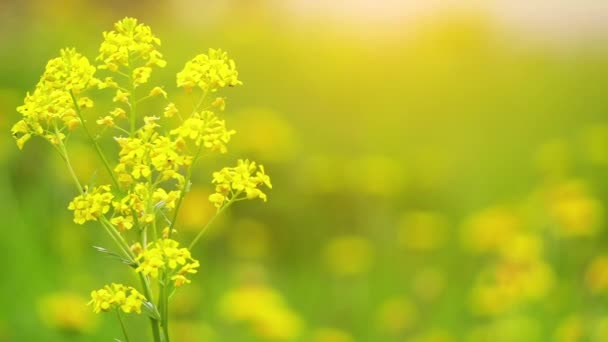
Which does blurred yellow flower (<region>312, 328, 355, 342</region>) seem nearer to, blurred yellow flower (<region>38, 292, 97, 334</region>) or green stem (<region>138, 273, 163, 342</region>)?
blurred yellow flower (<region>38, 292, 97, 334</region>)

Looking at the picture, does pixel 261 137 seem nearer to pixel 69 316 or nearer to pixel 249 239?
pixel 249 239

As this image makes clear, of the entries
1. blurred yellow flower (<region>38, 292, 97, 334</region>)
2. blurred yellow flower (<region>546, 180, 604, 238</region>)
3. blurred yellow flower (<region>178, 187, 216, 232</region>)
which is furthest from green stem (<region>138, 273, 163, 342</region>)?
blurred yellow flower (<region>546, 180, 604, 238</region>)

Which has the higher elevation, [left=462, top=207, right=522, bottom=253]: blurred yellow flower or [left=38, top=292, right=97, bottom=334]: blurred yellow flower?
[left=462, top=207, right=522, bottom=253]: blurred yellow flower

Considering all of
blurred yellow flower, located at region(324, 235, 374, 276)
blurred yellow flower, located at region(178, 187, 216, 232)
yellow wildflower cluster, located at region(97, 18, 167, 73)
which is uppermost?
blurred yellow flower, located at region(324, 235, 374, 276)

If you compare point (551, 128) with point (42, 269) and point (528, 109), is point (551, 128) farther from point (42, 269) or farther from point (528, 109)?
point (42, 269)

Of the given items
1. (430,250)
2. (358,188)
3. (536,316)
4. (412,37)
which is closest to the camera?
Answer: (536,316)

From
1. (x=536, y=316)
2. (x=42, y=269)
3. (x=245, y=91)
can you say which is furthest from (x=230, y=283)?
(x=245, y=91)
